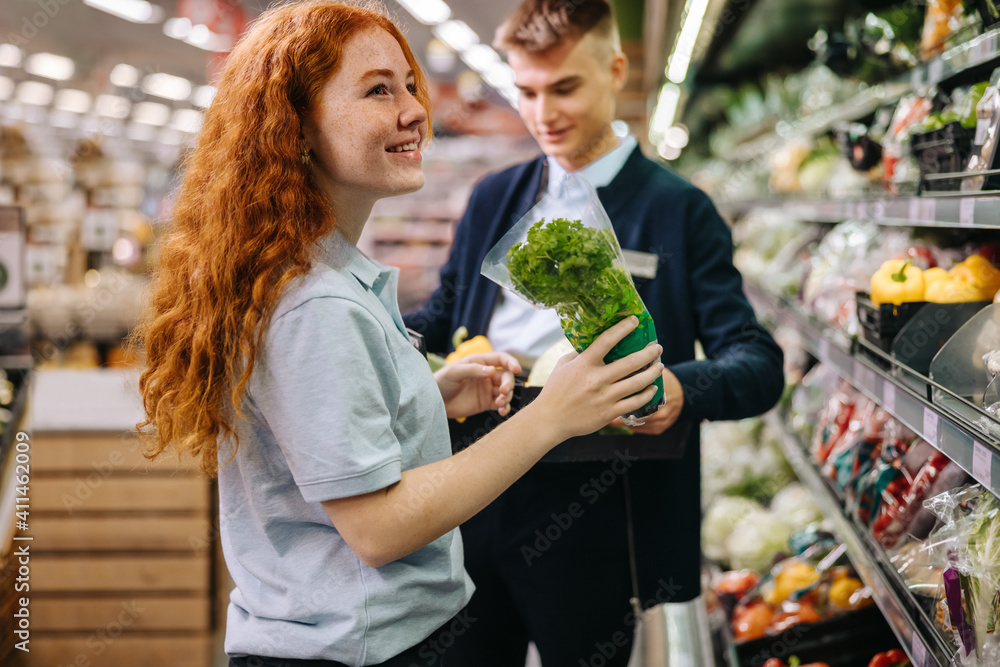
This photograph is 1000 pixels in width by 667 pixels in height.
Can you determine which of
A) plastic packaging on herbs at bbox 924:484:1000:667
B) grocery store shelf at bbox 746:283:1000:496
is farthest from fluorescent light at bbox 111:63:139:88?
plastic packaging on herbs at bbox 924:484:1000:667

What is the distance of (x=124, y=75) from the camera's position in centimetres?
1191

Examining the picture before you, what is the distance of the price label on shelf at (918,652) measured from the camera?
136 cm

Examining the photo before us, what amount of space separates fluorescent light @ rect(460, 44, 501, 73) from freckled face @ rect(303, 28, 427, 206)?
31.5 ft

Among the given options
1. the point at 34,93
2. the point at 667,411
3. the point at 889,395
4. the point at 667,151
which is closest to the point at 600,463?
the point at 667,411

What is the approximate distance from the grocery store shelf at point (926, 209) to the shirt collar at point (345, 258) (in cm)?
101

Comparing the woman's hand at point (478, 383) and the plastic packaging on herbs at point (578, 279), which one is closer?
the plastic packaging on herbs at point (578, 279)

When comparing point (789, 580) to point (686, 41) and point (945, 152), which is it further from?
point (686, 41)

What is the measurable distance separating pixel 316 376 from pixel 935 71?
5.33ft

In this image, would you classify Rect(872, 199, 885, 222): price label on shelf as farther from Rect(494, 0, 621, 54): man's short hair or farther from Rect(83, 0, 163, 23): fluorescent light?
Rect(83, 0, 163, 23): fluorescent light

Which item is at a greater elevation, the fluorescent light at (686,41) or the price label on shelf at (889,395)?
the fluorescent light at (686,41)

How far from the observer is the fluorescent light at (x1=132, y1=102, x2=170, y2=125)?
1539 centimetres

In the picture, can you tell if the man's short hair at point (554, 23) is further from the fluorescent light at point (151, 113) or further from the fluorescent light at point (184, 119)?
the fluorescent light at point (184, 119)

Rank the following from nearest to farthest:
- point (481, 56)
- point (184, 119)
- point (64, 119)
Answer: point (481, 56), point (64, 119), point (184, 119)

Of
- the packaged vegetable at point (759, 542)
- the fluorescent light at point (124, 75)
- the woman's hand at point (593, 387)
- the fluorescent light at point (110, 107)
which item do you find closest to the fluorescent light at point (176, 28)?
the fluorescent light at point (124, 75)
